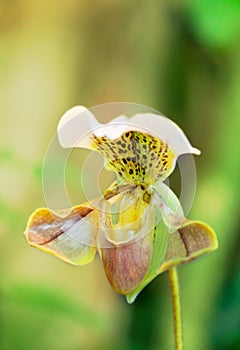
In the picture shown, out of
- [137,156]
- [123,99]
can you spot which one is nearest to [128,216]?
[137,156]

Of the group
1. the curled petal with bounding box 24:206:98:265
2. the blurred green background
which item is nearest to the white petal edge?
the curled petal with bounding box 24:206:98:265

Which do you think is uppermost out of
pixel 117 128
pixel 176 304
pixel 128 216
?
pixel 117 128

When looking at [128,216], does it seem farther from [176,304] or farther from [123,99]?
[123,99]

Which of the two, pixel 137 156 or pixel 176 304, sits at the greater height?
pixel 137 156

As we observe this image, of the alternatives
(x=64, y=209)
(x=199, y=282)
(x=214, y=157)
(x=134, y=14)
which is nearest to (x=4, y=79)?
(x=134, y=14)

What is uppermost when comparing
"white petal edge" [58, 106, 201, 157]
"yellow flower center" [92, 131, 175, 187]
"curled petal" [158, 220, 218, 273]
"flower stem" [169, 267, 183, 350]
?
"white petal edge" [58, 106, 201, 157]

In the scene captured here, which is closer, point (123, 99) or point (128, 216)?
point (128, 216)

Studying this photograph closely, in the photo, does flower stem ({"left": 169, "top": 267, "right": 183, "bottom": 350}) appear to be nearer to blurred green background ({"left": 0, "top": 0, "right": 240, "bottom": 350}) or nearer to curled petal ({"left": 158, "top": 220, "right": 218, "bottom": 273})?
curled petal ({"left": 158, "top": 220, "right": 218, "bottom": 273})
